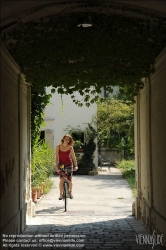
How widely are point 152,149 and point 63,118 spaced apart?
17614mm

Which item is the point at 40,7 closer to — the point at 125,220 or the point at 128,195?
the point at 125,220

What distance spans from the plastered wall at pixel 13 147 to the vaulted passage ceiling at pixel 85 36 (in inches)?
16.8

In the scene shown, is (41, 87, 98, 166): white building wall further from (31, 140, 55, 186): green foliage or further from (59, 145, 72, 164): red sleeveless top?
(59, 145, 72, 164): red sleeveless top

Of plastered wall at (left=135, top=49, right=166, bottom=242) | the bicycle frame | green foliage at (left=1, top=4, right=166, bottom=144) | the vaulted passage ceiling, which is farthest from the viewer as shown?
the bicycle frame

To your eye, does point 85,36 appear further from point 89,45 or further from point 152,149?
point 152,149

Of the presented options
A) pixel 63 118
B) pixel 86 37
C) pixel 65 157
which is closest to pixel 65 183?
pixel 65 157

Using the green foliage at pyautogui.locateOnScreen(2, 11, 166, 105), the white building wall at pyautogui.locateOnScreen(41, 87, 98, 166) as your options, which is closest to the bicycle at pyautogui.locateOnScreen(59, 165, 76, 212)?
the green foliage at pyautogui.locateOnScreen(2, 11, 166, 105)

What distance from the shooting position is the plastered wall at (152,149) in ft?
23.7

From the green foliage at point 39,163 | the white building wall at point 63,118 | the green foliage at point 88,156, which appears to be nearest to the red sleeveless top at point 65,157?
the green foliage at point 39,163

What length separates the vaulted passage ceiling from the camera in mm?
6305

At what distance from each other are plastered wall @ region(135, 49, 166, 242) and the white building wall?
15.1 meters

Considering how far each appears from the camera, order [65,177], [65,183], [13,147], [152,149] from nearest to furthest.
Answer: [13,147]
[152,149]
[65,183]
[65,177]

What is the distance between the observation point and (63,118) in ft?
84.7

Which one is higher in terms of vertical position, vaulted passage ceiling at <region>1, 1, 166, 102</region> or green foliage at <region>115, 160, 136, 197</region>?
vaulted passage ceiling at <region>1, 1, 166, 102</region>
